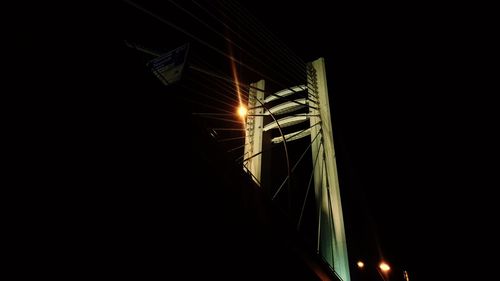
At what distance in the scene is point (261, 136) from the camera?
567 centimetres

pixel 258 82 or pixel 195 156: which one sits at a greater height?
pixel 258 82

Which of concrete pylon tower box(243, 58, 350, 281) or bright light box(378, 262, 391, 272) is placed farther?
bright light box(378, 262, 391, 272)

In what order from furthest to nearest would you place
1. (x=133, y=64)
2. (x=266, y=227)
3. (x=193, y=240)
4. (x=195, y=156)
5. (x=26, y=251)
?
1. (x=266, y=227)
2. (x=193, y=240)
3. (x=195, y=156)
4. (x=133, y=64)
5. (x=26, y=251)

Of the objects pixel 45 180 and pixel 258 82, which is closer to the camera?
pixel 45 180

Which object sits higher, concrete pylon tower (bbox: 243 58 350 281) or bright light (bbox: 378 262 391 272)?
concrete pylon tower (bbox: 243 58 350 281)

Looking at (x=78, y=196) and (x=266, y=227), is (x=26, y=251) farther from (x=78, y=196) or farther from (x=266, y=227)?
(x=266, y=227)

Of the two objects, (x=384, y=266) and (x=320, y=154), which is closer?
(x=320, y=154)

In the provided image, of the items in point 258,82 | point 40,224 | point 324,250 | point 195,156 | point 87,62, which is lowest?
point 324,250

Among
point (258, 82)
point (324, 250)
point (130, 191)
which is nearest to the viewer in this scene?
point (130, 191)

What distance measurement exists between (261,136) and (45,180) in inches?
181

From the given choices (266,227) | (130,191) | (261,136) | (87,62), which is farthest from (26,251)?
(261,136)

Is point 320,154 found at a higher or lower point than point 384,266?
higher

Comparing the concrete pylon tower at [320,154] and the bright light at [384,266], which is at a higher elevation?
the concrete pylon tower at [320,154]

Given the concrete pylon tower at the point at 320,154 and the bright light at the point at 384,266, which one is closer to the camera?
the concrete pylon tower at the point at 320,154
